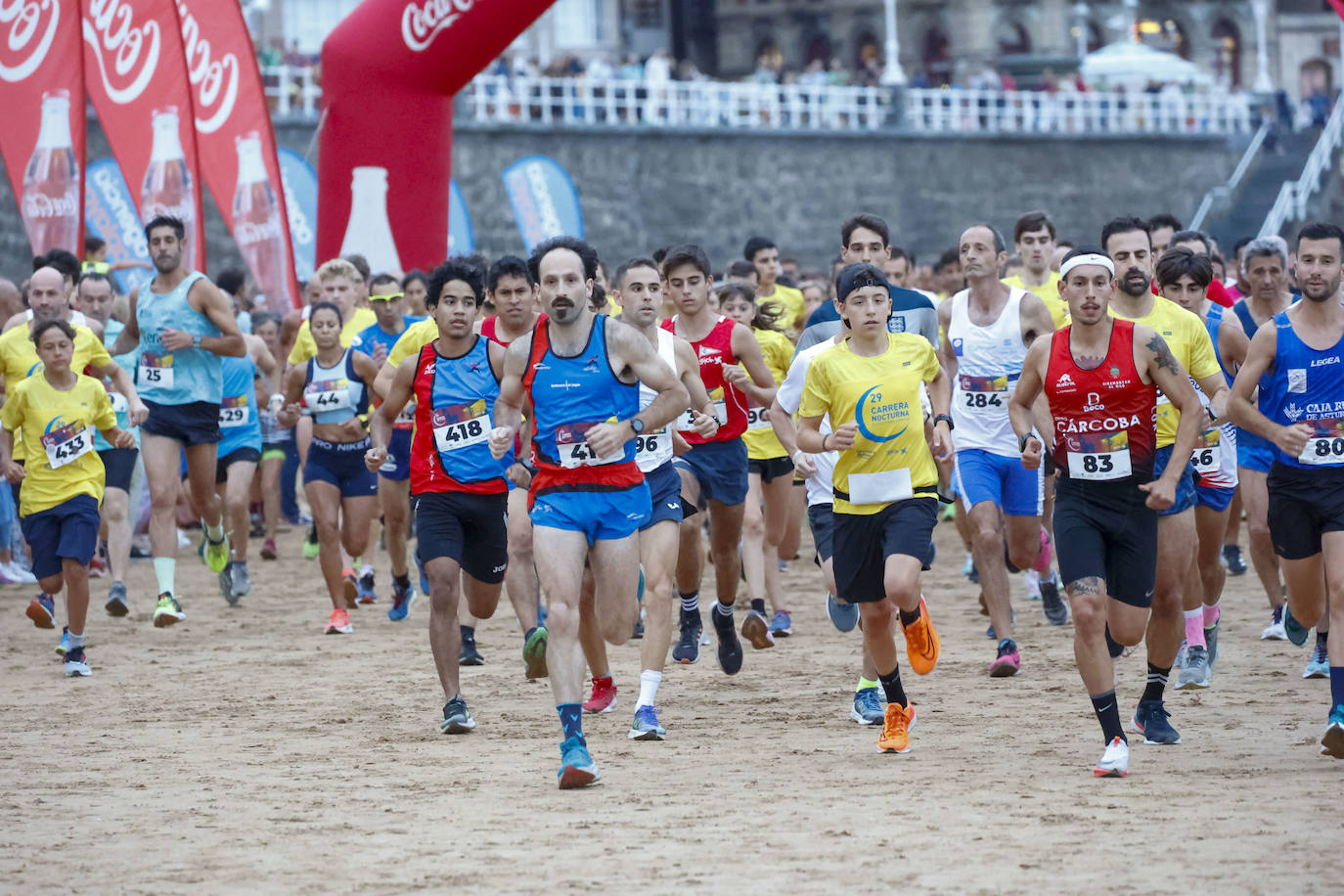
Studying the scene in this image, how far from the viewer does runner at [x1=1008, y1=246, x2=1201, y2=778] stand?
7.15 meters

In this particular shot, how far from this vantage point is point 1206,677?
9.00 m

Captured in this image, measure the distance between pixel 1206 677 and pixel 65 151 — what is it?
9353 mm

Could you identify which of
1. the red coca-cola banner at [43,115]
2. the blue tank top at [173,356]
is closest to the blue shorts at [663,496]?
the blue tank top at [173,356]

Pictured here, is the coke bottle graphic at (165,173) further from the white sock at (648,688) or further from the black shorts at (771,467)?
the white sock at (648,688)

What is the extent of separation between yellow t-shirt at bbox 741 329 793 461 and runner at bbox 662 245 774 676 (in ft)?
2.08

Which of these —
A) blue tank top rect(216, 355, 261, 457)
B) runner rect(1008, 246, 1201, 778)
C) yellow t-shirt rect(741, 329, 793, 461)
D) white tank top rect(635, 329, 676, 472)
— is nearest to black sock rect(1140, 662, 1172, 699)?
runner rect(1008, 246, 1201, 778)

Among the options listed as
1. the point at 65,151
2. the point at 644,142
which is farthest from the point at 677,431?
the point at 644,142

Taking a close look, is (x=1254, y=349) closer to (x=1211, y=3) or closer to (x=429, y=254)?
(x=429, y=254)

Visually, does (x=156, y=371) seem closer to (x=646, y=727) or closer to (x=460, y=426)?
(x=460, y=426)

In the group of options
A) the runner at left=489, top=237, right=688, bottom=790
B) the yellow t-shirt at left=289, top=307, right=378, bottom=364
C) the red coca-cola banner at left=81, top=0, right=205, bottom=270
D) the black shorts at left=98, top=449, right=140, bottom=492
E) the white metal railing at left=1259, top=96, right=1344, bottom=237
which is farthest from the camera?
the white metal railing at left=1259, top=96, right=1344, bottom=237

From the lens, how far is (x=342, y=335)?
13023 millimetres

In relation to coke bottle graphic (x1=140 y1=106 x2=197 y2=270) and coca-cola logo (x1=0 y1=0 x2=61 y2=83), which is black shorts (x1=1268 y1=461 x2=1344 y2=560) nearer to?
coke bottle graphic (x1=140 y1=106 x2=197 y2=270)

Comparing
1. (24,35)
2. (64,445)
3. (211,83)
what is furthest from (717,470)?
(211,83)

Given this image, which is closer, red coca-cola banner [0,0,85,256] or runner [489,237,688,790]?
runner [489,237,688,790]
